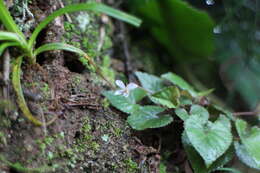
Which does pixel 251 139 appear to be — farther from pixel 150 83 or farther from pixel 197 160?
pixel 150 83

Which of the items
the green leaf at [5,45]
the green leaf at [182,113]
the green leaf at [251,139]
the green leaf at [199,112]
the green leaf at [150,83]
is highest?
the green leaf at [5,45]

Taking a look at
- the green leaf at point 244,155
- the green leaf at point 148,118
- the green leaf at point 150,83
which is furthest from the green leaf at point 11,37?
the green leaf at point 244,155

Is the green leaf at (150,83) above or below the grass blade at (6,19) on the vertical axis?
below

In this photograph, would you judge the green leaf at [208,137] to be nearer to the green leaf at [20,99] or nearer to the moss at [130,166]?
the moss at [130,166]

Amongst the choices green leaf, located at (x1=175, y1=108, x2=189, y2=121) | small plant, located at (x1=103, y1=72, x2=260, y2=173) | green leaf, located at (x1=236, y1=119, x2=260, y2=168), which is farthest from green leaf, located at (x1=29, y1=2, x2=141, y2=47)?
green leaf, located at (x1=236, y1=119, x2=260, y2=168)

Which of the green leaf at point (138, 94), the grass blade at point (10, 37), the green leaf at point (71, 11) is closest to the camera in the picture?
the grass blade at point (10, 37)

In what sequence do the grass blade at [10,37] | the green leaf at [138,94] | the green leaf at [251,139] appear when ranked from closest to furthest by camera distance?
the grass blade at [10,37]
the green leaf at [251,139]
the green leaf at [138,94]

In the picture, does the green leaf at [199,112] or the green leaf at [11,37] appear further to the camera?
the green leaf at [199,112]

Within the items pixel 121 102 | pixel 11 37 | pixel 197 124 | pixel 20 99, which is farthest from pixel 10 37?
pixel 197 124

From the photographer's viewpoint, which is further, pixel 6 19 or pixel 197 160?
pixel 197 160
